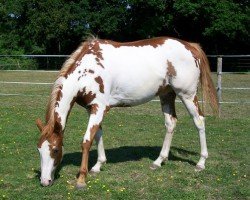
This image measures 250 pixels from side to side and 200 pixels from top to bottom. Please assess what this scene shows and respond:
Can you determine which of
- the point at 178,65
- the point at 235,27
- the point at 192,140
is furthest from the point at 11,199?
the point at 235,27

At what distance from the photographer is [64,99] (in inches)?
205

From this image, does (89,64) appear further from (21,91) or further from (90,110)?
(21,91)

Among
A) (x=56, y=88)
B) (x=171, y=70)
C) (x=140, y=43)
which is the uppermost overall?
(x=140, y=43)

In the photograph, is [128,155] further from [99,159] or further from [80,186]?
[80,186]

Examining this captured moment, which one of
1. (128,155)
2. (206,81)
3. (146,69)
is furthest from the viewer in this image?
(128,155)

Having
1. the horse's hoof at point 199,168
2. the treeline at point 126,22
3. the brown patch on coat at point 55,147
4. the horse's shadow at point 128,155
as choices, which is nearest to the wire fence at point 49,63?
the treeline at point 126,22

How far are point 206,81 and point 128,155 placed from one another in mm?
1726

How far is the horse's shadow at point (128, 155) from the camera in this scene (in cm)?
634

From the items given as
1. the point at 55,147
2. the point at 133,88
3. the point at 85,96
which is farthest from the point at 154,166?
the point at 55,147

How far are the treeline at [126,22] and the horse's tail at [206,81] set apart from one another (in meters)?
25.0

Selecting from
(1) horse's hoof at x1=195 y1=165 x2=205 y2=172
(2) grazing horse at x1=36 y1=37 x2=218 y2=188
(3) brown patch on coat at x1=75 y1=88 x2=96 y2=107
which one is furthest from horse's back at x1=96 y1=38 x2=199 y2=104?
(1) horse's hoof at x1=195 y1=165 x2=205 y2=172

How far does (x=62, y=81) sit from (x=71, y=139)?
2.81 metres

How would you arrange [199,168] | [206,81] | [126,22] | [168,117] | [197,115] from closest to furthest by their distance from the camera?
[199,168]
[197,115]
[206,81]
[168,117]
[126,22]

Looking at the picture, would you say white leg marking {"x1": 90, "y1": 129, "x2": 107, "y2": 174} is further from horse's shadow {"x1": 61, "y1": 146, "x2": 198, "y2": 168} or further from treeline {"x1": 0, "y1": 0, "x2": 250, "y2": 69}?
treeline {"x1": 0, "y1": 0, "x2": 250, "y2": 69}
